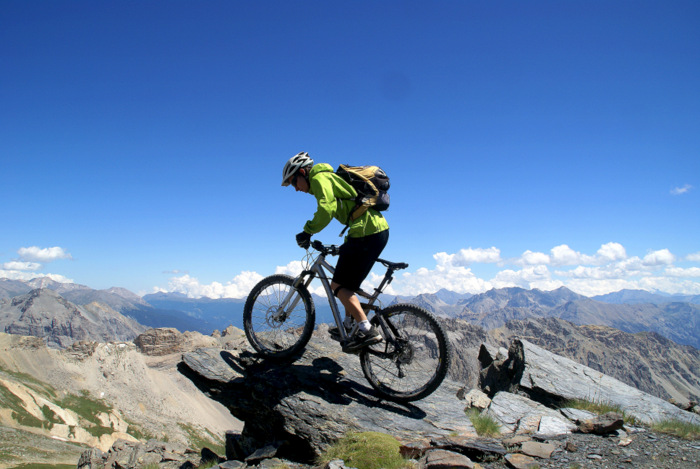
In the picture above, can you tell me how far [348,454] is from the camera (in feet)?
20.2

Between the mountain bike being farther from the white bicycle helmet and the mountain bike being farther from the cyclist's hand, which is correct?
the white bicycle helmet

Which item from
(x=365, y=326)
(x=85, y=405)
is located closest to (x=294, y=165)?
(x=365, y=326)

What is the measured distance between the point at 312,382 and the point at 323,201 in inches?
181

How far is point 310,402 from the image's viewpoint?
26.4 feet

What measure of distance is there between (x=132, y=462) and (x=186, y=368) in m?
12.5

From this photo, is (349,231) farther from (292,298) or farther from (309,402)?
(309,402)

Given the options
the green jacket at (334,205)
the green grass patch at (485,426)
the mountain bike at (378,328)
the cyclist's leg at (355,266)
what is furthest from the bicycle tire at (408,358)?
the green jacket at (334,205)

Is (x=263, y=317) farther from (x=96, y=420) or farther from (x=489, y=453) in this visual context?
(x=96, y=420)

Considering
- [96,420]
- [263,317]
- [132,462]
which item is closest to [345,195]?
[263,317]

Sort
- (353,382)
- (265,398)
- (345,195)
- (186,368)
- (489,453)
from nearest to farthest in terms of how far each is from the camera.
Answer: (489,453) → (345,195) → (265,398) → (353,382) → (186,368)

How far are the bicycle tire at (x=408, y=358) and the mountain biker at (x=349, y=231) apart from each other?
585mm

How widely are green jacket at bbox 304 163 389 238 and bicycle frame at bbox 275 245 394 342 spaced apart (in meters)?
0.98

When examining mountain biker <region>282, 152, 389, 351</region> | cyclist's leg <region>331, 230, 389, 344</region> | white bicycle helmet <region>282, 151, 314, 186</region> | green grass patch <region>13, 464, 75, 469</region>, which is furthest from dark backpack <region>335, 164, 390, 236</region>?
green grass patch <region>13, 464, 75, 469</region>

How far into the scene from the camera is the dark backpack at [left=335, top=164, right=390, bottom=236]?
7.54 m
